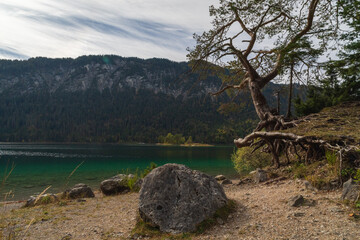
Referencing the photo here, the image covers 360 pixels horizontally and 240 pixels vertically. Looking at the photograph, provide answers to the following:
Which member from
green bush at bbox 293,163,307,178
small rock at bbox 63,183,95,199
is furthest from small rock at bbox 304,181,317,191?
small rock at bbox 63,183,95,199

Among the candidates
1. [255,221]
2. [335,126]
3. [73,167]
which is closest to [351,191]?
[255,221]

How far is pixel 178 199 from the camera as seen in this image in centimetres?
700

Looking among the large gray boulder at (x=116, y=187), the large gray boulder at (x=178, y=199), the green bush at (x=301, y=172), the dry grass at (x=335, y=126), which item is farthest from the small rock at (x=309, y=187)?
the large gray boulder at (x=116, y=187)

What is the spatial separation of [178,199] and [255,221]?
2343 mm

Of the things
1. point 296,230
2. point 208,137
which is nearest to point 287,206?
point 296,230

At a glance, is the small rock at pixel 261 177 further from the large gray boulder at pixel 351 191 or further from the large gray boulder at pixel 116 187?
the large gray boulder at pixel 116 187

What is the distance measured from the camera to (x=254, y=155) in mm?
19141

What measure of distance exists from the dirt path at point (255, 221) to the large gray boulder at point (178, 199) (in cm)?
60

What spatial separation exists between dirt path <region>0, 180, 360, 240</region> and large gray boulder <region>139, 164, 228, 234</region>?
603mm

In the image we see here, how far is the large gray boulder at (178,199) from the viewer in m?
6.55

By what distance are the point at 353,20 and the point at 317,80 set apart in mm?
4055

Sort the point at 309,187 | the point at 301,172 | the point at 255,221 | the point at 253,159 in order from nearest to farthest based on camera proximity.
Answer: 1. the point at 255,221
2. the point at 309,187
3. the point at 301,172
4. the point at 253,159

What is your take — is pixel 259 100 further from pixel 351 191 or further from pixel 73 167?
pixel 73 167

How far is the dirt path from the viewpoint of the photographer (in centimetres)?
517
